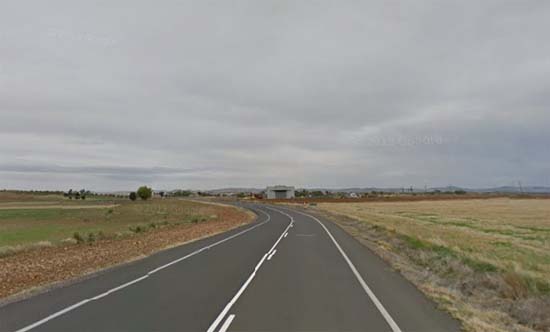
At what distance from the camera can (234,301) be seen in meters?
8.44

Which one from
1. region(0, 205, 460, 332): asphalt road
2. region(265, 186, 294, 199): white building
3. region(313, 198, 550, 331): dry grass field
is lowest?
region(313, 198, 550, 331): dry grass field

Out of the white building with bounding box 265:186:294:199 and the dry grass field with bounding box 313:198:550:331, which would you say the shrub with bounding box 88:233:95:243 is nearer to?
the dry grass field with bounding box 313:198:550:331

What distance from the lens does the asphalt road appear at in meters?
6.78

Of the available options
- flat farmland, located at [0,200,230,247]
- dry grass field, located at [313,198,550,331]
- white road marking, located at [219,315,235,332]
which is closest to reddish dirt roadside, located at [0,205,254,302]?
white road marking, located at [219,315,235,332]

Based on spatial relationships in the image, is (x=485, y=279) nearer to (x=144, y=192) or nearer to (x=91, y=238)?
(x=91, y=238)

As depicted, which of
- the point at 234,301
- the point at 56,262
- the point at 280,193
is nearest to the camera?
the point at 234,301

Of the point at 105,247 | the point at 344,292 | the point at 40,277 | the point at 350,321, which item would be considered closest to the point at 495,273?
the point at 344,292

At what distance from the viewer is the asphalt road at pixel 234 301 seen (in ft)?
22.2

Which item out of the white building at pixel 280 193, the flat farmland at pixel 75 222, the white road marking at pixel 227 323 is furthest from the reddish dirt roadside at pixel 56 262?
the white building at pixel 280 193

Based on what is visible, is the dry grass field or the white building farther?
the white building

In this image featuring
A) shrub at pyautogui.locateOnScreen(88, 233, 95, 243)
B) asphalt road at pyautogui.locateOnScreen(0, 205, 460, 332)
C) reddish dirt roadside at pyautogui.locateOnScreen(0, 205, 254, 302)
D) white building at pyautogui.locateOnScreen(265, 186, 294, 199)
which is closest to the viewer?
asphalt road at pyautogui.locateOnScreen(0, 205, 460, 332)


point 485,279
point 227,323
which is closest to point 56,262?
point 227,323

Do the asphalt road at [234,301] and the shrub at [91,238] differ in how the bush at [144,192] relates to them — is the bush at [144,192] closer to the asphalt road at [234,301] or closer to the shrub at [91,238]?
the shrub at [91,238]

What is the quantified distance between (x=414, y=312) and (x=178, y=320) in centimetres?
418
